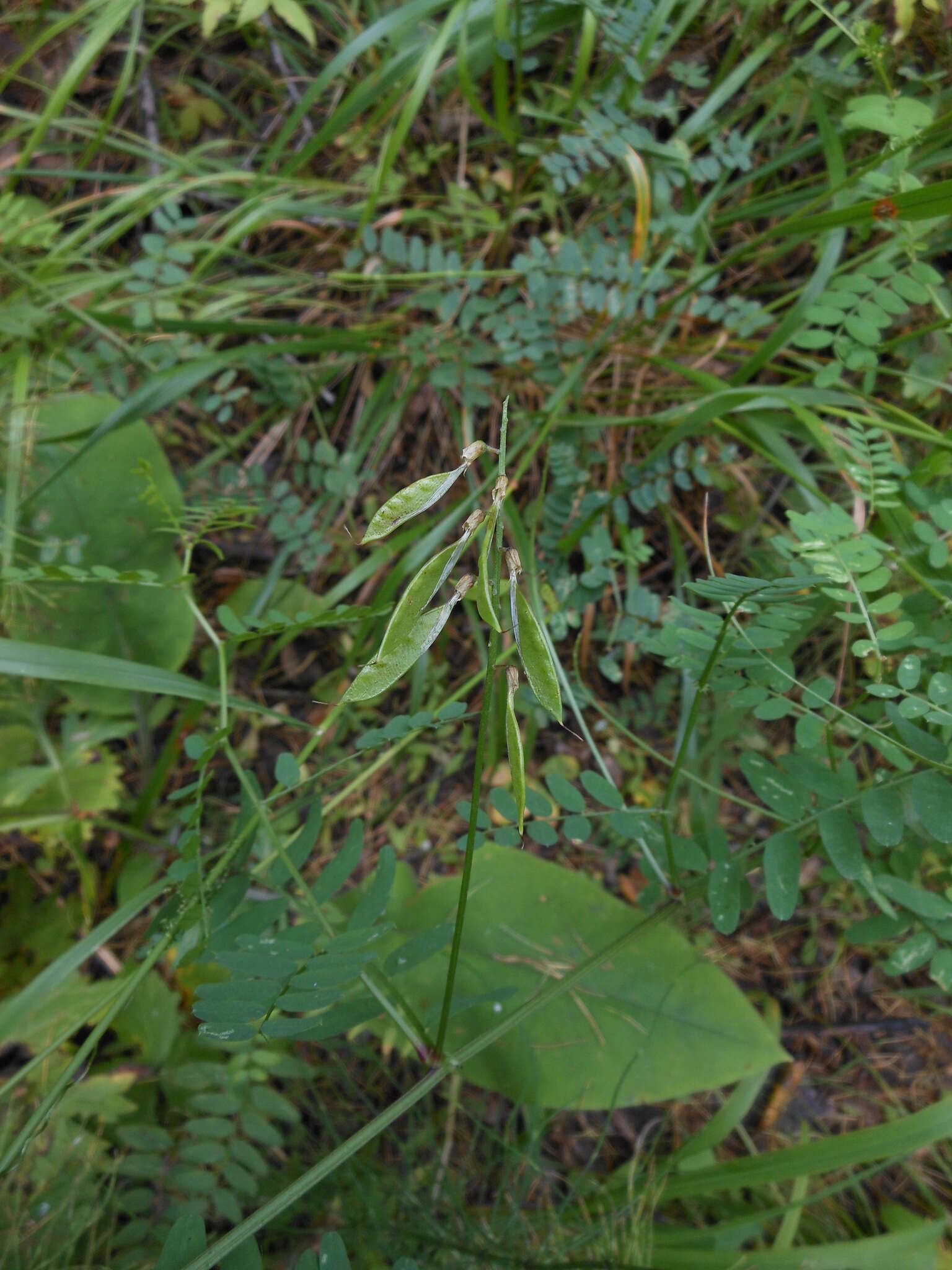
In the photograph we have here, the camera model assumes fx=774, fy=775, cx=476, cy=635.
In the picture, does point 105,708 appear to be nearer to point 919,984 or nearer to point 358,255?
point 358,255

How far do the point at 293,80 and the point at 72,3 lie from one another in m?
0.68

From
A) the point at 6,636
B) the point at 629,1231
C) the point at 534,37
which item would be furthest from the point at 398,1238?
the point at 534,37

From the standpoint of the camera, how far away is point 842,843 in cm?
96

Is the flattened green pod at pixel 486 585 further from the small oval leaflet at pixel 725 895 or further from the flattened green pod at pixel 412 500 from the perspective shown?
the small oval leaflet at pixel 725 895

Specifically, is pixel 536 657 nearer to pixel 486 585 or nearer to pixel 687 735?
pixel 486 585

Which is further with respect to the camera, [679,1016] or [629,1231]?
[679,1016]

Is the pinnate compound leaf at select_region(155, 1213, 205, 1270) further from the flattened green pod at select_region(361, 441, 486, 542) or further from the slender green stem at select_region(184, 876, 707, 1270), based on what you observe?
the flattened green pod at select_region(361, 441, 486, 542)

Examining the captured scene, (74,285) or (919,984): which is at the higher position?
(74,285)

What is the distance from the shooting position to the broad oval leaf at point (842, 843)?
944 millimetres

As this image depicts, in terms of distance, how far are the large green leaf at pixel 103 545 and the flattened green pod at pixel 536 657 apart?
4.44 ft

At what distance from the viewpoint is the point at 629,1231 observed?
1.27 metres

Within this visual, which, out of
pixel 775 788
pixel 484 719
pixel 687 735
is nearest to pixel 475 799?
pixel 484 719

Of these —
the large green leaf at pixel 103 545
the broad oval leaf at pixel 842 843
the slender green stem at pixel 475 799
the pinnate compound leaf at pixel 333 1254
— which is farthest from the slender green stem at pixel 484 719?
the large green leaf at pixel 103 545

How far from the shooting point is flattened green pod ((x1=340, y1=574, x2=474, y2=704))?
20.6 inches
